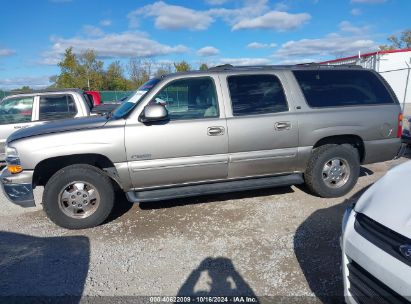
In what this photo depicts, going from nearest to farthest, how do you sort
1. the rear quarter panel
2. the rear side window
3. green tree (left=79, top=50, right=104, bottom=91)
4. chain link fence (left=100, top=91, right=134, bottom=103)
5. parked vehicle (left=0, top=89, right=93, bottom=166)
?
the rear quarter panel
the rear side window
parked vehicle (left=0, top=89, right=93, bottom=166)
chain link fence (left=100, top=91, right=134, bottom=103)
green tree (left=79, top=50, right=104, bottom=91)

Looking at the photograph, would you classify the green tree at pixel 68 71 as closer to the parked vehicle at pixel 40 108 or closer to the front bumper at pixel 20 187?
the parked vehicle at pixel 40 108

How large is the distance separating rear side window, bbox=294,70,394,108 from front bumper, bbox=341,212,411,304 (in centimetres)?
274

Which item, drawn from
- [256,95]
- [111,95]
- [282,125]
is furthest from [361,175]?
[111,95]

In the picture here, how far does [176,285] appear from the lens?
2955mm

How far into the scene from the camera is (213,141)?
418cm

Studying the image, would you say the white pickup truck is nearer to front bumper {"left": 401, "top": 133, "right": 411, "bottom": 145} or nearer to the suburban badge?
the suburban badge

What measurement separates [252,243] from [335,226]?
1.13 meters

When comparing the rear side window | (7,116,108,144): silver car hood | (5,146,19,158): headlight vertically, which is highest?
the rear side window

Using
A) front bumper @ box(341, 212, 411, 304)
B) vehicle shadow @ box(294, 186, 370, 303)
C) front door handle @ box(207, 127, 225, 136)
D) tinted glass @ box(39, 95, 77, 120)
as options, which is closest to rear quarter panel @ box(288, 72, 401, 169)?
vehicle shadow @ box(294, 186, 370, 303)

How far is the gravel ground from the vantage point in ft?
9.66

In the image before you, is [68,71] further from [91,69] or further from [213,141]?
[213,141]

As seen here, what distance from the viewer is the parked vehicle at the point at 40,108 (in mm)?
6906

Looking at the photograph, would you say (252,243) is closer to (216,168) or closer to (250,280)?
(250,280)

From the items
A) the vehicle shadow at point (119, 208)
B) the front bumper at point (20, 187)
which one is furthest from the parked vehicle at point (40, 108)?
the front bumper at point (20, 187)
